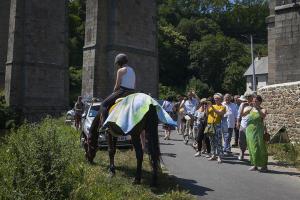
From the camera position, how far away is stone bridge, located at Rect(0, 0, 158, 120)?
25.1 metres

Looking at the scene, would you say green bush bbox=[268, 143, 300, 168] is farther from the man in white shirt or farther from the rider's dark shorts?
the rider's dark shorts

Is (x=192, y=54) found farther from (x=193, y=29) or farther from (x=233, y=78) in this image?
(x=193, y=29)

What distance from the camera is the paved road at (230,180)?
23.9 feet

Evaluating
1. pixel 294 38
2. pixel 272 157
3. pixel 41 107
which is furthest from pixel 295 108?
pixel 41 107

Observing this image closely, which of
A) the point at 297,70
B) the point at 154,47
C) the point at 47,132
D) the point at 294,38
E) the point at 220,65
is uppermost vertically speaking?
the point at 220,65

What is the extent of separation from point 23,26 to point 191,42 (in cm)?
4410

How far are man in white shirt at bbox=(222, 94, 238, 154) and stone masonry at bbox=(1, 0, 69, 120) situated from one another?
1947cm

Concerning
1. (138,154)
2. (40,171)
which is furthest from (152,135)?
(40,171)

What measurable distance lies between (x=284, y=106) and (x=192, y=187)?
725 cm

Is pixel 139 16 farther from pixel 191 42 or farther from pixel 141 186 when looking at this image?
pixel 191 42

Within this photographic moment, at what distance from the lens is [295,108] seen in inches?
529

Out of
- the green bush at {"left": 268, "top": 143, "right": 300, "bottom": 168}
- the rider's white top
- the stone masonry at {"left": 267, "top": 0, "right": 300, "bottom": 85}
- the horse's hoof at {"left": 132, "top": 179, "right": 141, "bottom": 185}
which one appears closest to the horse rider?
the rider's white top

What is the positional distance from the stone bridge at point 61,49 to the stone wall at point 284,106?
39.3 feet

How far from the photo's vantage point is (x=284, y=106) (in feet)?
45.8
